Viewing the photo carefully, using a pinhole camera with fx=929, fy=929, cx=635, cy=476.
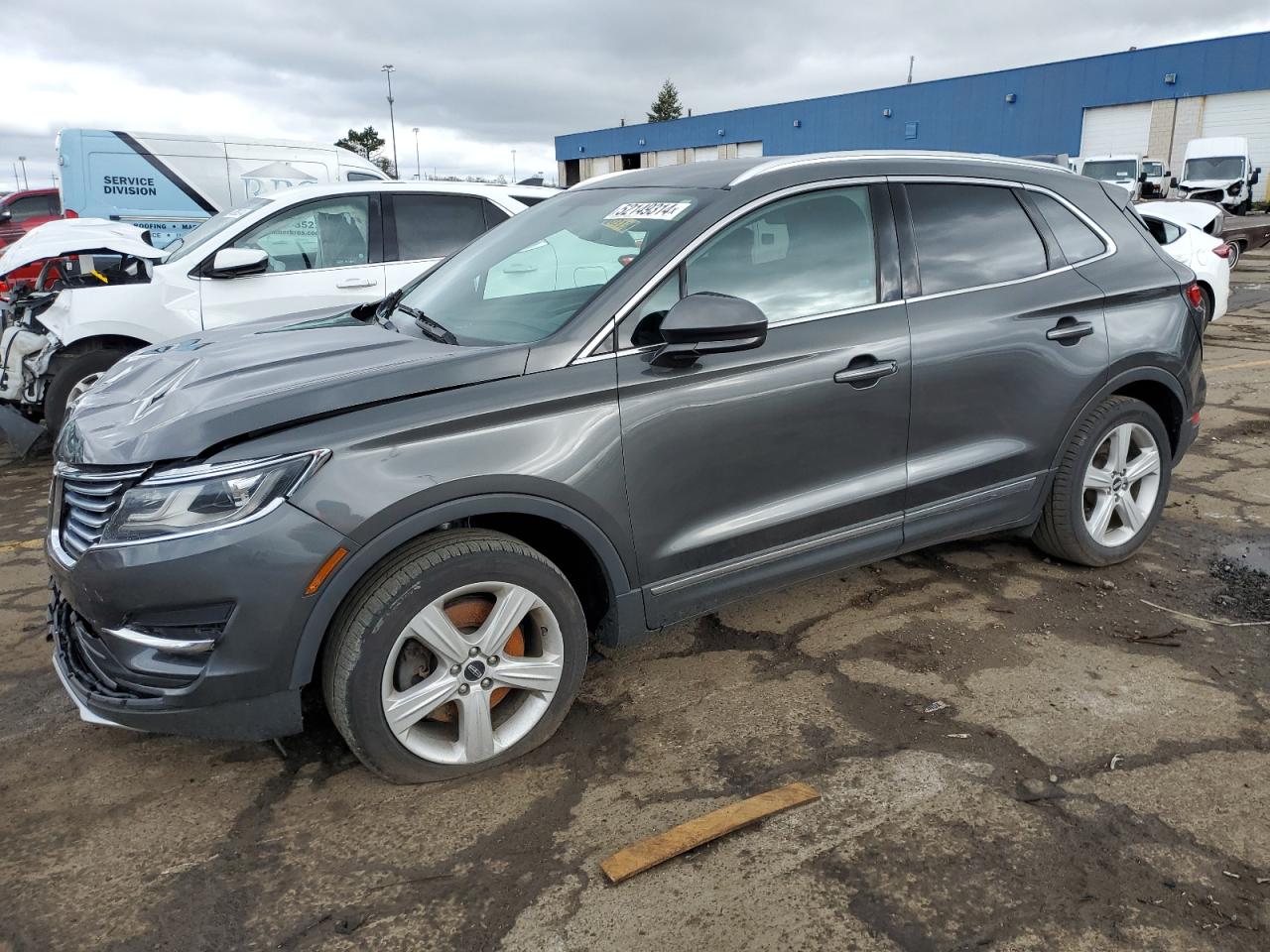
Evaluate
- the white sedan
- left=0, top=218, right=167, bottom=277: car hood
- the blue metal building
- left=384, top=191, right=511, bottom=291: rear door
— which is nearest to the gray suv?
left=384, top=191, right=511, bottom=291: rear door

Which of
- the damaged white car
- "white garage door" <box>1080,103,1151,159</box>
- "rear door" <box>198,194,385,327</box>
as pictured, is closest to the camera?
the damaged white car

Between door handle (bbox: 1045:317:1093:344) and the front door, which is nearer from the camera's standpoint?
the front door

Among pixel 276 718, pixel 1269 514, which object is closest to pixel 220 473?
pixel 276 718

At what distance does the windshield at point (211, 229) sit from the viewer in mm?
6324

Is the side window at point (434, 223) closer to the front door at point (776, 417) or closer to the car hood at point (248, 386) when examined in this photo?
the car hood at point (248, 386)

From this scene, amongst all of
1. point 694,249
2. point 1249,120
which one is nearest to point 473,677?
point 694,249

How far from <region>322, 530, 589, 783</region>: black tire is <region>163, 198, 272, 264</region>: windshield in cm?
475

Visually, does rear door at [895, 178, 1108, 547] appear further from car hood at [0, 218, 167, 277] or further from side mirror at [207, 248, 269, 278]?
car hood at [0, 218, 167, 277]

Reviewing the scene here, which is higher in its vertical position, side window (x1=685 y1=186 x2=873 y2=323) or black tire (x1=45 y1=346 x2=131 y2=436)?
side window (x1=685 y1=186 x2=873 y2=323)

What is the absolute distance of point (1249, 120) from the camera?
31.3 m

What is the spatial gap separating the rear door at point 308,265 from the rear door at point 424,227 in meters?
0.10

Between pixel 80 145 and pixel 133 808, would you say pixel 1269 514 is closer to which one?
pixel 133 808

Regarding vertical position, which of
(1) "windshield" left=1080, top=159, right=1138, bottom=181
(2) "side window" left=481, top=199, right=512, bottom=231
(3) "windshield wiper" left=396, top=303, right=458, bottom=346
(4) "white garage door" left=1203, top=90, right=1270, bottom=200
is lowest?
(3) "windshield wiper" left=396, top=303, right=458, bottom=346

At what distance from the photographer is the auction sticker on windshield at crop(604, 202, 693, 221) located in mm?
3041
